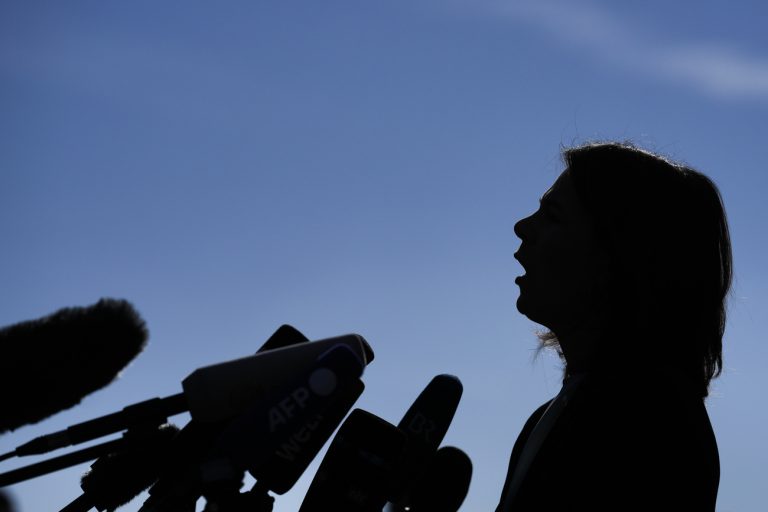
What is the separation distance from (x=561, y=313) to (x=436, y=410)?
2.02 ft

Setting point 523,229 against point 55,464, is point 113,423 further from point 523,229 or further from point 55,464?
point 523,229

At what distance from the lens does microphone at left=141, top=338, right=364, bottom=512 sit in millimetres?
1849

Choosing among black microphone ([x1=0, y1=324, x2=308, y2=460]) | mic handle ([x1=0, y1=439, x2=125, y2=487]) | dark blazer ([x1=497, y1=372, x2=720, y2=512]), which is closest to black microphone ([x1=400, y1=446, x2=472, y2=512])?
dark blazer ([x1=497, y1=372, x2=720, y2=512])

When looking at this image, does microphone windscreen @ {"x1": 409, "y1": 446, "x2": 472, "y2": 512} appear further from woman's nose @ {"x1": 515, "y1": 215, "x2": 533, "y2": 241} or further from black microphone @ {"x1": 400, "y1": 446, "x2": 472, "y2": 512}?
woman's nose @ {"x1": 515, "y1": 215, "x2": 533, "y2": 241}

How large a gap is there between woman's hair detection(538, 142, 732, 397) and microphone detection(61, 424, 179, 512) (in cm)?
161

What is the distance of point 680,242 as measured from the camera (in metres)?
3.05

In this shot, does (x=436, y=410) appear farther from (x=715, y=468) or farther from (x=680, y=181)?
(x=680, y=181)

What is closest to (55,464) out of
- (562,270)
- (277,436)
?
(277,436)

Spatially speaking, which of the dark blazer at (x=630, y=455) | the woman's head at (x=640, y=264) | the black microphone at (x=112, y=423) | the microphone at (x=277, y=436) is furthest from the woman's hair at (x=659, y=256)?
the black microphone at (x=112, y=423)

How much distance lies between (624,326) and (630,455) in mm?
641

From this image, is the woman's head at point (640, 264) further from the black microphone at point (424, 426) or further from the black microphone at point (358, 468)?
the black microphone at point (358, 468)

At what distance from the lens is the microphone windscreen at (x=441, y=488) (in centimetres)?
272

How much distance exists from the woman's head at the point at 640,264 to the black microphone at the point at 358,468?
0.97m

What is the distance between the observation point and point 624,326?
289cm
